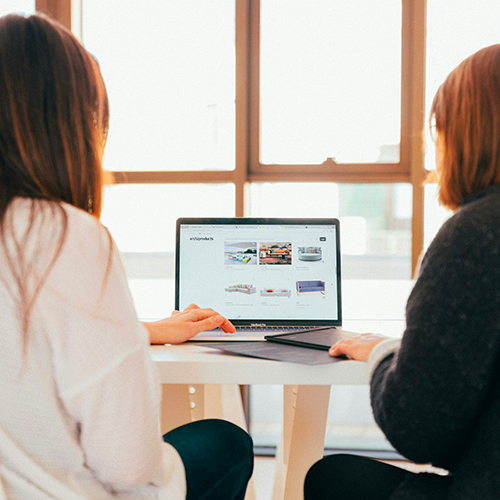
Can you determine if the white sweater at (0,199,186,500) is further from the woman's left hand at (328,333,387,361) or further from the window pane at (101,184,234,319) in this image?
the window pane at (101,184,234,319)

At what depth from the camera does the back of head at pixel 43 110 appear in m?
0.64

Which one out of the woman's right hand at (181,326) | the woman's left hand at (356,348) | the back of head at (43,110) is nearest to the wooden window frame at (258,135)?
the woman's right hand at (181,326)

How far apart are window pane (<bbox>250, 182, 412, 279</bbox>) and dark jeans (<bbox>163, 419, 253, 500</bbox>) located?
1.31 metres

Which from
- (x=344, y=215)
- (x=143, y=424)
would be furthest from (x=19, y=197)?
(x=344, y=215)

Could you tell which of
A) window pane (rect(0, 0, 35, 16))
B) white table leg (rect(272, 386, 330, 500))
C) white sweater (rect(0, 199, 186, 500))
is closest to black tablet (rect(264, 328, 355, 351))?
white table leg (rect(272, 386, 330, 500))

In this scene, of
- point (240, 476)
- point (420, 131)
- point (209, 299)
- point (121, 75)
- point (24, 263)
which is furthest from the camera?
point (121, 75)

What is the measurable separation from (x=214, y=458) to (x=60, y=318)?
0.39 metres

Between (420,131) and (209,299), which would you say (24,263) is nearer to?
(209,299)

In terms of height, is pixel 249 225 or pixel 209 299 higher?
pixel 249 225

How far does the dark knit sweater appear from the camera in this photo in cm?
59

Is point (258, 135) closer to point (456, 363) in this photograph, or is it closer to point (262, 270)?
point (262, 270)

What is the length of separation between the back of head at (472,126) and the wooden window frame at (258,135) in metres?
1.29

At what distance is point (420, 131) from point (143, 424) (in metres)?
1.76

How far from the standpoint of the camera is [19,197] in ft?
2.07
